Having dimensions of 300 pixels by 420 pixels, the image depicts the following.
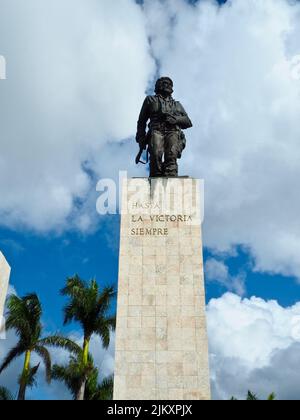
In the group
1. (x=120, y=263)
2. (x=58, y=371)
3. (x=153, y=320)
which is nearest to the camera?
(x=153, y=320)

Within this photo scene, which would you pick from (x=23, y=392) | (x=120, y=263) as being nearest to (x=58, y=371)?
(x=23, y=392)

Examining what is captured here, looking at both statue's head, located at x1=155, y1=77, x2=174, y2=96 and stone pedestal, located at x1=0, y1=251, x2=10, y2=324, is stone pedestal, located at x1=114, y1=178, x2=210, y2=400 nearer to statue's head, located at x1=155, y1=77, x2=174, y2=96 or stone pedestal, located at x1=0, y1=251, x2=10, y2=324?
statue's head, located at x1=155, y1=77, x2=174, y2=96

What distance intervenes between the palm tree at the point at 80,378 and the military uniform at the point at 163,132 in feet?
54.2

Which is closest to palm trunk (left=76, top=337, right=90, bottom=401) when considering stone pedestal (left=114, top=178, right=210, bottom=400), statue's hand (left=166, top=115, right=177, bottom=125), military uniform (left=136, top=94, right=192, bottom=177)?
stone pedestal (left=114, top=178, right=210, bottom=400)

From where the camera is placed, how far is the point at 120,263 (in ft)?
43.9

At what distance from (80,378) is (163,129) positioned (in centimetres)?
1762

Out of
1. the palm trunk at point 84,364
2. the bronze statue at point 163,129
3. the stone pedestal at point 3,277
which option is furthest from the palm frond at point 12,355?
the bronze statue at point 163,129

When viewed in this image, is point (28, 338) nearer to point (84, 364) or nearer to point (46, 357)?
point (46, 357)

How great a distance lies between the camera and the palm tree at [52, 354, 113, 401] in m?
26.7

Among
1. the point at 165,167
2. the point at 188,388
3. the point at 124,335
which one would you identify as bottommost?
the point at 188,388
